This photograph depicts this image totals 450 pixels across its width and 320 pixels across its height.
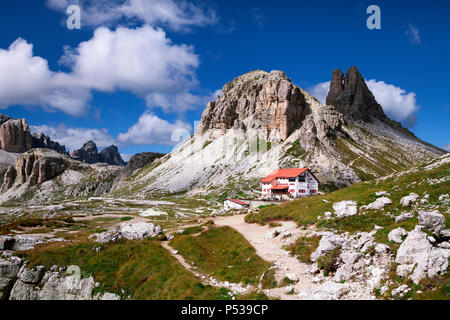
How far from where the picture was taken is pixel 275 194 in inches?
3659

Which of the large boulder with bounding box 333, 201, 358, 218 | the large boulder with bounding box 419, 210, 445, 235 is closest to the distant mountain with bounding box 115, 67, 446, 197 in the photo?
the large boulder with bounding box 333, 201, 358, 218

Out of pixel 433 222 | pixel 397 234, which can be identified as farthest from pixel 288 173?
pixel 433 222

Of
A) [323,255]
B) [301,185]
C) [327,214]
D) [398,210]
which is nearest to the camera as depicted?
[323,255]

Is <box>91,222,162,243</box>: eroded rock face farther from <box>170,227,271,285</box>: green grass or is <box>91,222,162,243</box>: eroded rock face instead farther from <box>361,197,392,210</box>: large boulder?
<box>361,197,392,210</box>: large boulder

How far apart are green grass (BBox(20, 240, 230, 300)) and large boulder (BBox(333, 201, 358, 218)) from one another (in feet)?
56.1

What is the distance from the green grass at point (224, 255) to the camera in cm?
2383

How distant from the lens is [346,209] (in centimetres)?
3089

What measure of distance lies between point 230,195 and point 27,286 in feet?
317

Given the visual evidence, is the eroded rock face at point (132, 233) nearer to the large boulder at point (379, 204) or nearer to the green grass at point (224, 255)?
the green grass at point (224, 255)

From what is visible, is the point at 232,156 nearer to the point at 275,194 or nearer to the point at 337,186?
the point at 337,186

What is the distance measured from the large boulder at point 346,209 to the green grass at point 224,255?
37.0 ft

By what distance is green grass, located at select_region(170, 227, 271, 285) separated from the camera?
938 inches
